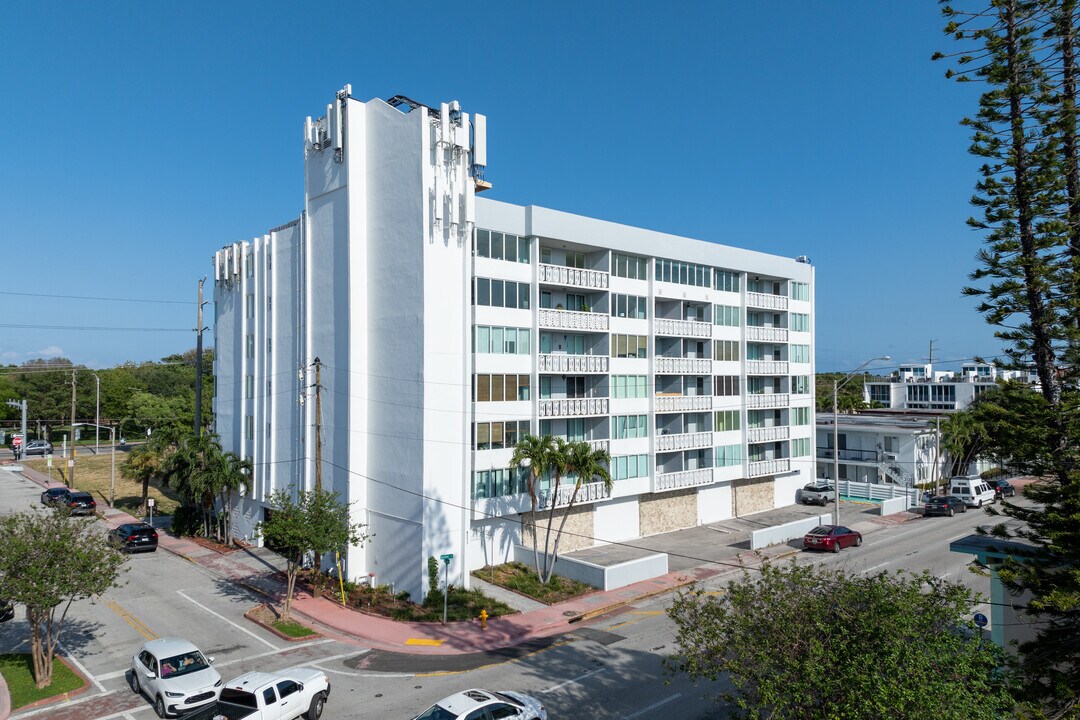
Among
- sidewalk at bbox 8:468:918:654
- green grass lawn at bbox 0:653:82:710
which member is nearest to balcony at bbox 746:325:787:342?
sidewalk at bbox 8:468:918:654

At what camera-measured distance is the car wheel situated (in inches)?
744

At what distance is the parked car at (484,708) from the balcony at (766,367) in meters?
35.3

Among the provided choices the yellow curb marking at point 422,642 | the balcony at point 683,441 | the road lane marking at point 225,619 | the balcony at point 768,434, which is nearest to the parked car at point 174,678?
the road lane marking at point 225,619

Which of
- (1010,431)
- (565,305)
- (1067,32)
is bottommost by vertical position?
(1010,431)

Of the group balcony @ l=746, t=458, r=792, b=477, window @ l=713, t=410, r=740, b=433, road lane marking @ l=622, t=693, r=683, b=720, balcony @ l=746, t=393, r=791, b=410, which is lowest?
road lane marking @ l=622, t=693, r=683, b=720

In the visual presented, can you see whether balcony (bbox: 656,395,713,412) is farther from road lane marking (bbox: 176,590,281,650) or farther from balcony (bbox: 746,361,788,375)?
road lane marking (bbox: 176,590,281,650)

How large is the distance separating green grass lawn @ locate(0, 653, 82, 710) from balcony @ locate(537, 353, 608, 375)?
22239mm

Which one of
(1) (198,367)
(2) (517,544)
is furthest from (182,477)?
(2) (517,544)

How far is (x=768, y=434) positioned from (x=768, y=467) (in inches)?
93.1

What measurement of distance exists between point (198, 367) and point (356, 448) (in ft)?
63.1

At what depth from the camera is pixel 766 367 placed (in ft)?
165

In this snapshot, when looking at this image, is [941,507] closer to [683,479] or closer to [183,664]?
[683,479]

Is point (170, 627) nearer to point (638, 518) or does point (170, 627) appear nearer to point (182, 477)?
point (182, 477)

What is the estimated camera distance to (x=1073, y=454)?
15000mm
